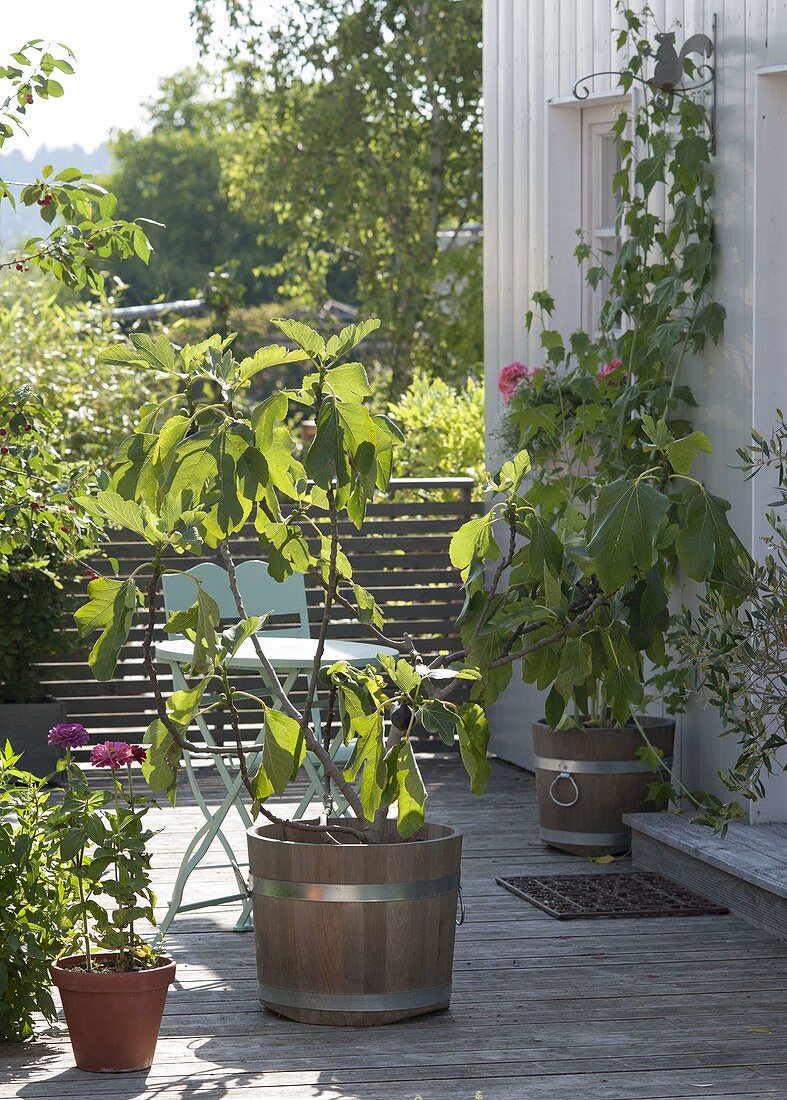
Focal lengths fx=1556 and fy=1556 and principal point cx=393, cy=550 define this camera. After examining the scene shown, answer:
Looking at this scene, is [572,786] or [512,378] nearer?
[572,786]

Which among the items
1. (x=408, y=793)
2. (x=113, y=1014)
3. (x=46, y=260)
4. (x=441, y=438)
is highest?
(x=46, y=260)

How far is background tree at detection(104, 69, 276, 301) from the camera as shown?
50656 millimetres

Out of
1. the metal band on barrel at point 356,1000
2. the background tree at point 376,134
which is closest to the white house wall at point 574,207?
the metal band on barrel at point 356,1000

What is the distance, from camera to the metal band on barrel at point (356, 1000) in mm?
3512

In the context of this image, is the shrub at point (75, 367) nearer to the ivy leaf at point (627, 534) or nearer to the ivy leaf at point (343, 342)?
the ivy leaf at point (343, 342)

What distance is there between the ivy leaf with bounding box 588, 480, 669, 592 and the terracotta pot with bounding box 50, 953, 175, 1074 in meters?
1.26

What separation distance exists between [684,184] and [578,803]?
2.10 m

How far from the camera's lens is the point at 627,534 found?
3369mm

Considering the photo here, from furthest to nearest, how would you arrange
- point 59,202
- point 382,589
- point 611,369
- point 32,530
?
point 382,589, point 611,369, point 32,530, point 59,202

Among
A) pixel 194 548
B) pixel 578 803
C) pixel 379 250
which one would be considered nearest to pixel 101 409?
pixel 578 803

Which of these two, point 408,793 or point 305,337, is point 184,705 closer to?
point 408,793

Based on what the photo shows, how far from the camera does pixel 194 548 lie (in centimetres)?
342

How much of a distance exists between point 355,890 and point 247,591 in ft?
6.64

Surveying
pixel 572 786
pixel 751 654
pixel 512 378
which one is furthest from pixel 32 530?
pixel 512 378
